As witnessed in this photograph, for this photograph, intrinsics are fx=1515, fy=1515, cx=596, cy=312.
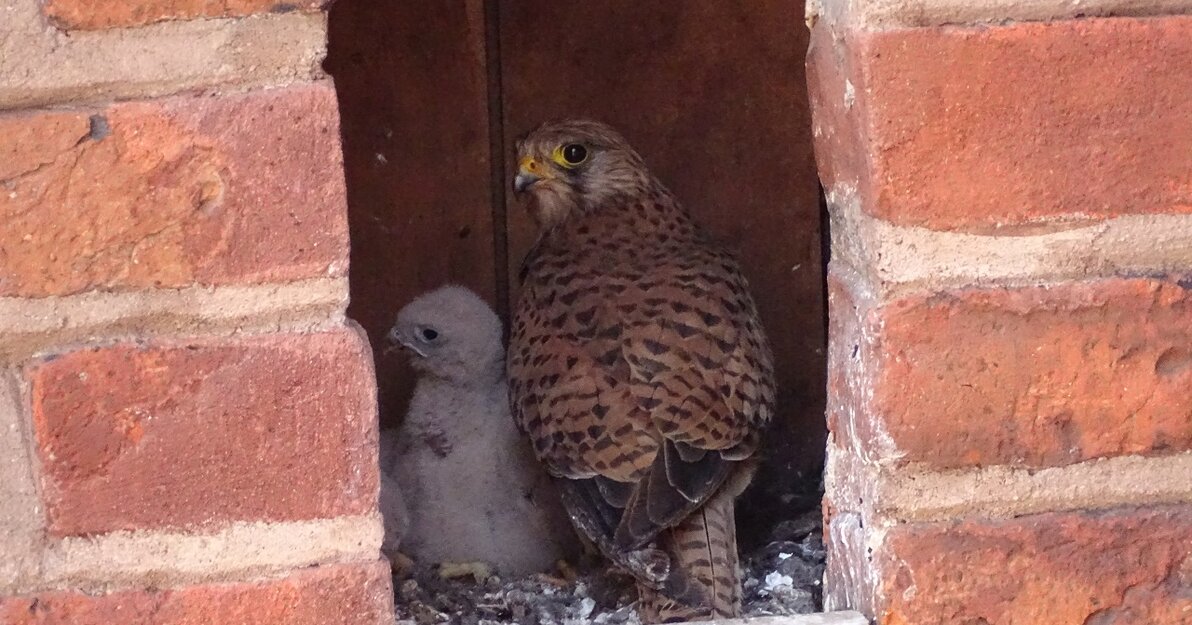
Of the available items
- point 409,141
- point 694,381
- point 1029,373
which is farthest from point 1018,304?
point 409,141

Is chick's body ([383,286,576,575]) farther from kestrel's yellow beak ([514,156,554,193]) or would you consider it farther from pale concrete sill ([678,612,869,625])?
pale concrete sill ([678,612,869,625])

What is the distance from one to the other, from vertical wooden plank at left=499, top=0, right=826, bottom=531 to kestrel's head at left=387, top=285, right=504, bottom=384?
23 cm

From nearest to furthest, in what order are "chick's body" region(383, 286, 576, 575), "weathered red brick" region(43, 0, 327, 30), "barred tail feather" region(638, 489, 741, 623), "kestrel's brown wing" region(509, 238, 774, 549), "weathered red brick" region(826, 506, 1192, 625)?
1. "weathered red brick" region(43, 0, 327, 30)
2. "weathered red brick" region(826, 506, 1192, 625)
3. "barred tail feather" region(638, 489, 741, 623)
4. "kestrel's brown wing" region(509, 238, 774, 549)
5. "chick's body" region(383, 286, 576, 575)

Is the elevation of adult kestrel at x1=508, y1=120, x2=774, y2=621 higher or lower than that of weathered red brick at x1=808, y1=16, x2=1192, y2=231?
lower

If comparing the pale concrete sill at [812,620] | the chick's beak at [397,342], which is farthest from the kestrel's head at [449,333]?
the pale concrete sill at [812,620]

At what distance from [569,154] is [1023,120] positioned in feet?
3.47

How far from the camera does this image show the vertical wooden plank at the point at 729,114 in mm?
1901

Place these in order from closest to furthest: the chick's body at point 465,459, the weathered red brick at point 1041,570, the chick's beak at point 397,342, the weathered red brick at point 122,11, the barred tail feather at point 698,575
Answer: the weathered red brick at point 122,11, the weathered red brick at point 1041,570, the barred tail feather at point 698,575, the chick's body at point 465,459, the chick's beak at point 397,342

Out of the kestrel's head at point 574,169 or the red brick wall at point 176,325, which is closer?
the red brick wall at point 176,325

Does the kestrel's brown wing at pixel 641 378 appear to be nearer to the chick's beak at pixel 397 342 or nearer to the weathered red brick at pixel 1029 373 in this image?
the chick's beak at pixel 397 342

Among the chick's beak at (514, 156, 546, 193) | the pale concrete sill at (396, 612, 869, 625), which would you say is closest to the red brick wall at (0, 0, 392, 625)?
the pale concrete sill at (396, 612, 869, 625)

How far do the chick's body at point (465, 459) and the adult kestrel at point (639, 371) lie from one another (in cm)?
10

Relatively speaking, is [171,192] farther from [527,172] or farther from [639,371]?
[527,172]

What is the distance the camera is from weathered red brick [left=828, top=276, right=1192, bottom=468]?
105 centimetres
